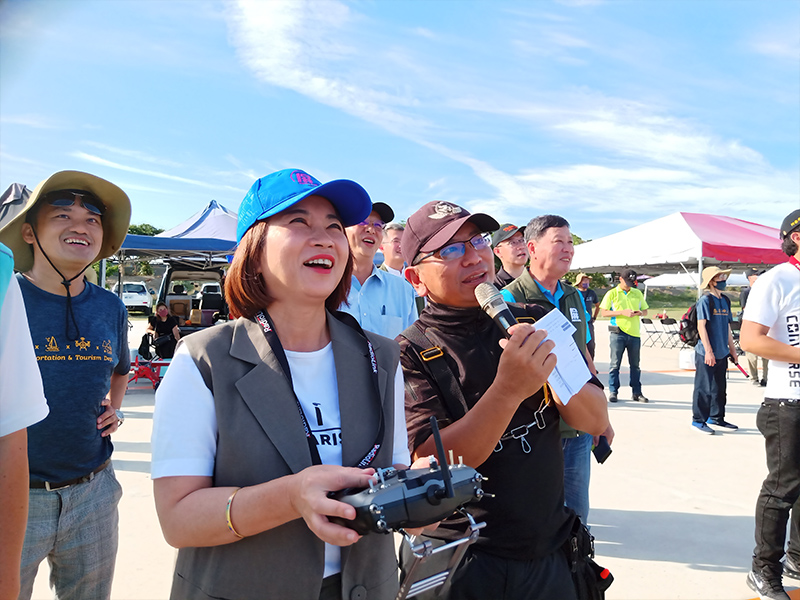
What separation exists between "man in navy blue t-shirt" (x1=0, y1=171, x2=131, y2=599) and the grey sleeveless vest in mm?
1152

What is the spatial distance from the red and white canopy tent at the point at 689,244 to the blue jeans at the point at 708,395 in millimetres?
6253

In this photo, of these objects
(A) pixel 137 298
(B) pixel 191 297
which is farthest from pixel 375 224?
(A) pixel 137 298

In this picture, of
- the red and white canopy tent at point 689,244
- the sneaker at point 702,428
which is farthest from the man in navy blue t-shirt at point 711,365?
the red and white canopy tent at point 689,244

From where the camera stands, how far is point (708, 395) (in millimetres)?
7160

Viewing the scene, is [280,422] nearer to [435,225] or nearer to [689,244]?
[435,225]

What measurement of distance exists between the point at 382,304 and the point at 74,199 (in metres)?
2.18

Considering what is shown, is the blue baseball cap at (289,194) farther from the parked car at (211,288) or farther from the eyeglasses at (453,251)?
the parked car at (211,288)

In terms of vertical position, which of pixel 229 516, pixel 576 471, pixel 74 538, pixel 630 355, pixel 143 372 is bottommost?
pixel 143 372

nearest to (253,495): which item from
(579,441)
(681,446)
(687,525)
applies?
(579,441)

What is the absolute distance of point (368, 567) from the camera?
1.35m

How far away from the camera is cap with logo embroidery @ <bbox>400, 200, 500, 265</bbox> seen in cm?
195

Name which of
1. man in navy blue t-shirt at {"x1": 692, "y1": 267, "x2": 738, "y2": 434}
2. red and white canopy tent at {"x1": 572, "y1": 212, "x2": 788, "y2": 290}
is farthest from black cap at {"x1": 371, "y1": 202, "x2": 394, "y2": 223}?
red and white canopy tent at {"x1": 572, "y1": 212, "x2": 788, "y2": 290}

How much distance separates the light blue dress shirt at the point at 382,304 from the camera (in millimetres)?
3891

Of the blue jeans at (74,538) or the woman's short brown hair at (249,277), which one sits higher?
the woman's short brown hair at (249,277)
